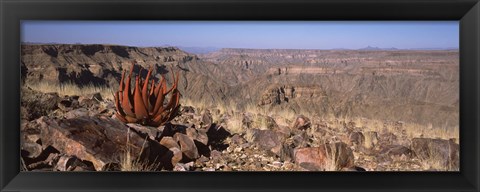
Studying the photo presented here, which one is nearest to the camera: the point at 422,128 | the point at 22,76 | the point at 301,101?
the point at 22,76

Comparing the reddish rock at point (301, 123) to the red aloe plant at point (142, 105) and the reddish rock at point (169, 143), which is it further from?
the reddish rock at point (169, 143)

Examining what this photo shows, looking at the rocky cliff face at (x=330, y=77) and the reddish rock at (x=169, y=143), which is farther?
the rocky cliff face at (x=330, y=77)

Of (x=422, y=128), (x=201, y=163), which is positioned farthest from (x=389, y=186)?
(x=422, y=128)

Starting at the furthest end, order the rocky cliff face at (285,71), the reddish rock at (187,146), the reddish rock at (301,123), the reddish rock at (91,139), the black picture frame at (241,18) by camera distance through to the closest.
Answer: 1. the rocky cliff face at (285,71)
2. the reddish rock at (301,123)
3. the reddish rock at (187,146)
4. the reddish rock at (91,139)
5. the black picture frame at (241,18)

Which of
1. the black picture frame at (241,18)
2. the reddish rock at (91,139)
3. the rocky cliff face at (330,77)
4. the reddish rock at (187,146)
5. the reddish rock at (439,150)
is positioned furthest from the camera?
the rocky cliff face at (330,77)

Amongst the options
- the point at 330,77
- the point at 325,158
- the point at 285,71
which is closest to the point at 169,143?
the point at 325,158

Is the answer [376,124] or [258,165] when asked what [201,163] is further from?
[376,124]

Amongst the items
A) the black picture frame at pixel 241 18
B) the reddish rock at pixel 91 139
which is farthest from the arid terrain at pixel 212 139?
the black picture frame at pixel 241 18

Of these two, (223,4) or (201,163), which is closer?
(223,4)
